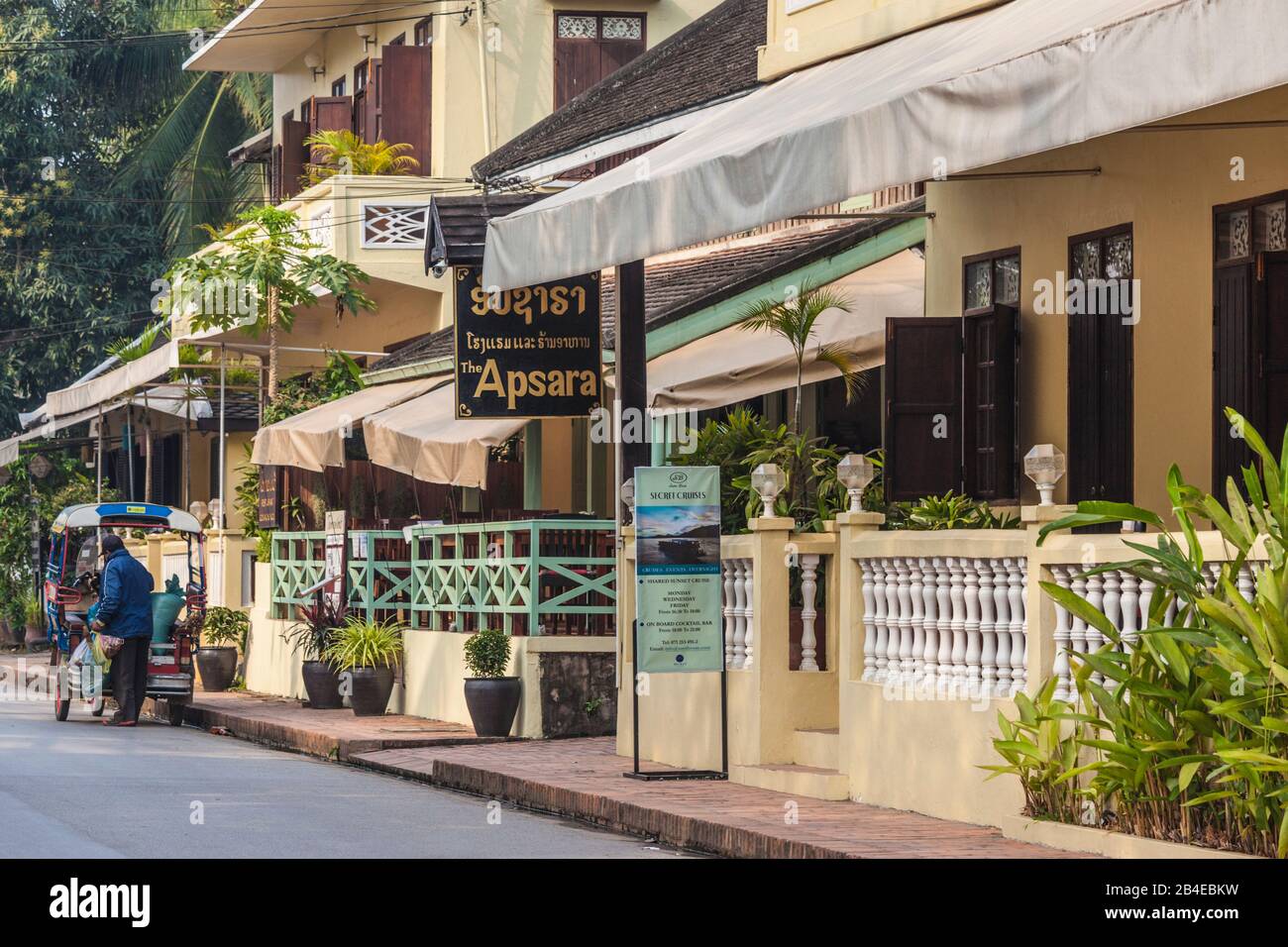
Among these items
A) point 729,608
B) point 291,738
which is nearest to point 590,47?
point 291,738

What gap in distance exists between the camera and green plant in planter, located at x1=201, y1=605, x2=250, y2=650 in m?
25.2

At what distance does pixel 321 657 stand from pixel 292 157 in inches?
555

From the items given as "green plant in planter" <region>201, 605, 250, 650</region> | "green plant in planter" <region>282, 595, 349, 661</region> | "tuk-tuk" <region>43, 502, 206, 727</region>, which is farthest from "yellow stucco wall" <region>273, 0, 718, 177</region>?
"green plant in planter" <region>282, 595, 349, 661</region>

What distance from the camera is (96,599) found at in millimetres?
21844

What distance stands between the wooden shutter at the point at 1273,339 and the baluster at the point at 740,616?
11.9 feet

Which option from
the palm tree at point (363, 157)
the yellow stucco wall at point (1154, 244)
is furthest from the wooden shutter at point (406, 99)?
the yellow stucco wall at point (1154, 244)

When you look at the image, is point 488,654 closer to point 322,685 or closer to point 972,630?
point 322,685

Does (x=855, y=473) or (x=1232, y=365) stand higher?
(x=1232, y=365)

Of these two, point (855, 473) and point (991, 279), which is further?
point (991, 279)

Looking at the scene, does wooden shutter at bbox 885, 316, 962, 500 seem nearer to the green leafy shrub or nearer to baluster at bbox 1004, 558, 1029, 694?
baluster at bbox 1004, 558, 1029, 694

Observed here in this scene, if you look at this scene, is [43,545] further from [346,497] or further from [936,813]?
[936,813]

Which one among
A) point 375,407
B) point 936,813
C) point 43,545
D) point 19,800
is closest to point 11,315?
point 43,545

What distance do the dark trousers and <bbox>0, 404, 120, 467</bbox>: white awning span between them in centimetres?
1303

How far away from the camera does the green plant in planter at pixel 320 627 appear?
21.0m
